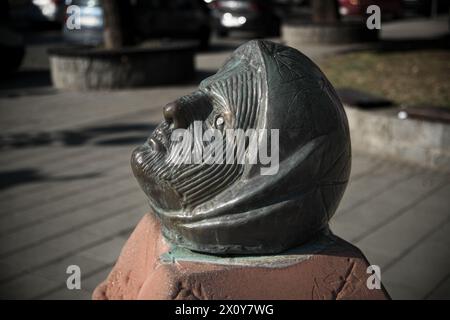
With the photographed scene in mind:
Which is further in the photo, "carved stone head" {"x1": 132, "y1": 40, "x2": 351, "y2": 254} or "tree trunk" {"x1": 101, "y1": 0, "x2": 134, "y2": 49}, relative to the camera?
"tree trunk" {"x1": 101, "y1": 0, "x2": 134, "y2": 49}

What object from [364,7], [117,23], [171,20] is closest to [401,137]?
[117,23]

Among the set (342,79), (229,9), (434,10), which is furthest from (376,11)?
A: (434,10)

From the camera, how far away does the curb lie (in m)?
5.51

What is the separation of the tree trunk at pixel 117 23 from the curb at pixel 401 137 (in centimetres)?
541

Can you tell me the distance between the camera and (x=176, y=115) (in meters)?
2.20

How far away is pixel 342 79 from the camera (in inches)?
350

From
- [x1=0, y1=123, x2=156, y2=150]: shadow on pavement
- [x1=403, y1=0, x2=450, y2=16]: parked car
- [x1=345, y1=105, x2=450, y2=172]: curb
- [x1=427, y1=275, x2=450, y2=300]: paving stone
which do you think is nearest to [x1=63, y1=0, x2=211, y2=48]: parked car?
[x1=0, y1=123, x2=156, y2=150]: shadow on pavement

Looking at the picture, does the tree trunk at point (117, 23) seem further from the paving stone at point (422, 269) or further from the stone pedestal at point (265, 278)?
the stone pedestal at point (265, 278)

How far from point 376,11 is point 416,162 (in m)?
1.85

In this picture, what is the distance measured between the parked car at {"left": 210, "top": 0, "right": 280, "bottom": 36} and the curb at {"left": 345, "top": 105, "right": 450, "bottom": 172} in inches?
430

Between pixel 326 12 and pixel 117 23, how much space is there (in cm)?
720

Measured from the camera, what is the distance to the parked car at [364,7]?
2077cm

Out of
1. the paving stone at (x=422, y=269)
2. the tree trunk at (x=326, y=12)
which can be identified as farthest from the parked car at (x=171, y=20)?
the paving stone at (x=422, y=269)

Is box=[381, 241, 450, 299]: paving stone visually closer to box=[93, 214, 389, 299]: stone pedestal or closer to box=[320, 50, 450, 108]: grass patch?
box=[93, 214, 389, 299]: stone pedestal
